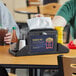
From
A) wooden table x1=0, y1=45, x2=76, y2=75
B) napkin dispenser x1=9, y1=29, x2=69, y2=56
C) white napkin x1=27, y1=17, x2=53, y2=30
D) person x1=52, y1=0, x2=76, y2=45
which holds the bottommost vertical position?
wooden table x1=0, y1=45, x2=76, y2=75

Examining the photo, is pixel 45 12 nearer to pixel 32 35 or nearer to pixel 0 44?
pixel 0 44

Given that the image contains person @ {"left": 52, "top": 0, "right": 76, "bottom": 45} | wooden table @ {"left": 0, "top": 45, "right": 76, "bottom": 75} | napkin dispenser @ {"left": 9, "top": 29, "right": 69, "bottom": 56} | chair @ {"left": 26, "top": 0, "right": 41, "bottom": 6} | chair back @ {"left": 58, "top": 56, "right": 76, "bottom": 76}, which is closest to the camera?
chair back @ {"left": 58, "top": 56, "right": 76, "bottom": 76}

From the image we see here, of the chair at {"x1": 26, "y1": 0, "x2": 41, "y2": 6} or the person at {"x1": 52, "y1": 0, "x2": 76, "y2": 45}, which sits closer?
the person at {"x1": 52, "y1": 0, "x2": 76, "y2": 45}

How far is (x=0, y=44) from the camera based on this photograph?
2.81m

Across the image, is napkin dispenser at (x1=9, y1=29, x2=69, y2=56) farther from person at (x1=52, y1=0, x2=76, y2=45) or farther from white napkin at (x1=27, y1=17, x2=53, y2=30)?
person at (x1=52, y1=0, x2=76, y2=45)

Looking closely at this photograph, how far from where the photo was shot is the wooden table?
2172mm

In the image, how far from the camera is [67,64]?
1.85m

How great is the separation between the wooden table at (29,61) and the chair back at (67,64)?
0.98ft

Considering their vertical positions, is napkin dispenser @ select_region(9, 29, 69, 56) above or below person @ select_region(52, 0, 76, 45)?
below

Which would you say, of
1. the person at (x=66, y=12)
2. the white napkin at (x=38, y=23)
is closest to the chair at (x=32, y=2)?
the person at (x=66, y=12)

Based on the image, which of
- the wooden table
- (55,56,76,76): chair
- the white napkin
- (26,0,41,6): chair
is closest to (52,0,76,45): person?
the white napkin

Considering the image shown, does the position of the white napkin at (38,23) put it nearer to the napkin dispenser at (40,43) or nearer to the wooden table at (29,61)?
the napkin dispenser at (40,43)

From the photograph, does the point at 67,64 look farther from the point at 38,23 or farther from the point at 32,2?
the point at 32,2

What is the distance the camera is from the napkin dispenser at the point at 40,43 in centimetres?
240
